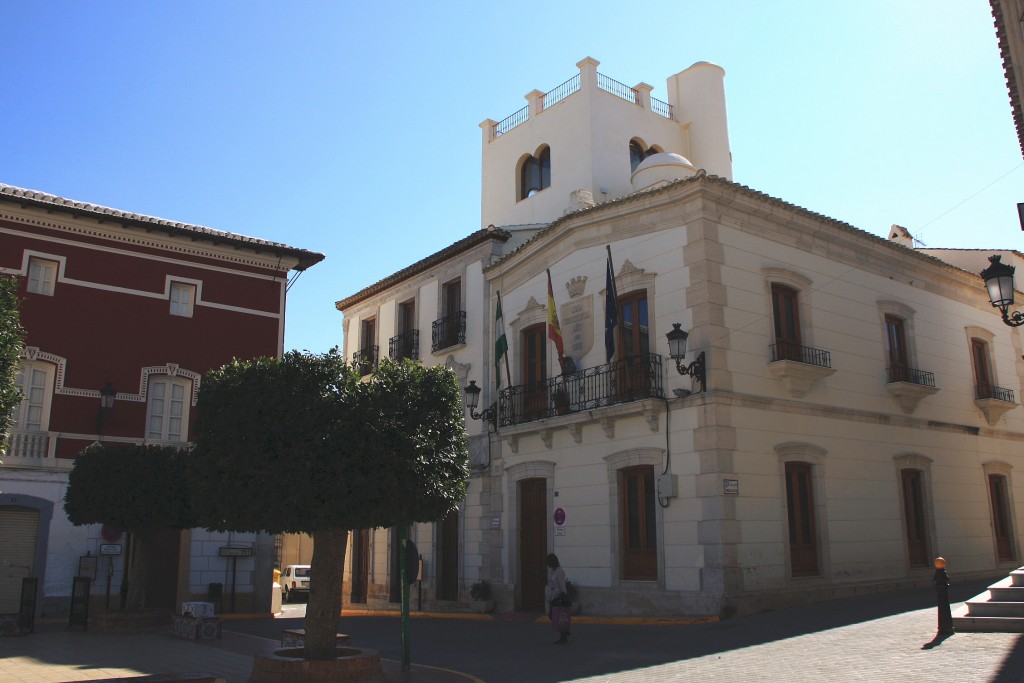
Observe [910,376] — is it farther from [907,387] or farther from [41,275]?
[41,275]

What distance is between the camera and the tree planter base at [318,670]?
9344mm

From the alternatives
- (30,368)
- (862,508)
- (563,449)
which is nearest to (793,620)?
(862,508)

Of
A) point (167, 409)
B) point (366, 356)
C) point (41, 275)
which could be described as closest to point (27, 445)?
point (167, 409)

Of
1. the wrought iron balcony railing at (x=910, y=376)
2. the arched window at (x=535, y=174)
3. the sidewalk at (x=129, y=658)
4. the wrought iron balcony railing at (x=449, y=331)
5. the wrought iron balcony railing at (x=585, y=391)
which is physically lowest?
the sidewalk at (x=129, y=658)

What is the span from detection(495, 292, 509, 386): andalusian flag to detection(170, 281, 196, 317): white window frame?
780 centimetres

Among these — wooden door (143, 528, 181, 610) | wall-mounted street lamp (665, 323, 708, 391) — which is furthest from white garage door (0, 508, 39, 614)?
wall-mounted street lamp (665, 323, 708, 391)

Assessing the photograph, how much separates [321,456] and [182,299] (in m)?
13.6

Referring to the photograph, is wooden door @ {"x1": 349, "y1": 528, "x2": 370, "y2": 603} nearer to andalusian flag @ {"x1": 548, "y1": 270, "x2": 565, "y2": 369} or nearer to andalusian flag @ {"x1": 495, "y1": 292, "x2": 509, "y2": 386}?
andalusian flag @ {"x1": 495, "y1": 292, "x2": 509, "y2": 386}

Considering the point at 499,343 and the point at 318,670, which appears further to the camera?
the point at 499,343

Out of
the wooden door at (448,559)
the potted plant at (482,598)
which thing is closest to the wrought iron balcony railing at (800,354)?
the potted plant at (482,598)

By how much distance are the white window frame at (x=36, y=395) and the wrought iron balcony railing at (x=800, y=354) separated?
1584 cm

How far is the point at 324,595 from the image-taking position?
10242mm

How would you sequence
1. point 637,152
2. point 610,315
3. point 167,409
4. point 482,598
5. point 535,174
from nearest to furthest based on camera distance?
point 610,315, point 482,598, point 167,409, point 637,152, point 535,174

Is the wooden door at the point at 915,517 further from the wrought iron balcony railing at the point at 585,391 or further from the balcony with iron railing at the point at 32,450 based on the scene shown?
the balcony with iron railing at the point at 32,450
